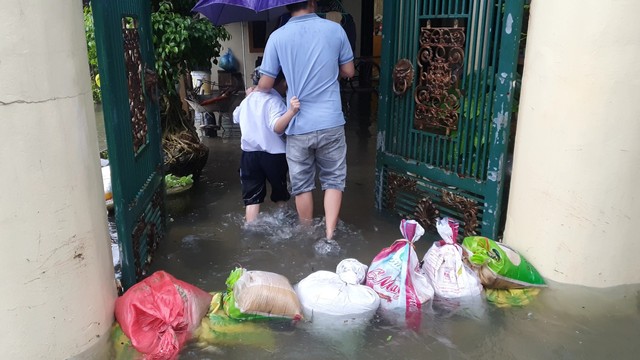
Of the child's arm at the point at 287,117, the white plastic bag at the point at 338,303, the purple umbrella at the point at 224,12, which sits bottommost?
the white plastic bag at the point at 338,303

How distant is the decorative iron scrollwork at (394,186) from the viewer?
14.2 feet

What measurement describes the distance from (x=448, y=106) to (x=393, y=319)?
166 centimetres

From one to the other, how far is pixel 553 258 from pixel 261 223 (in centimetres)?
229

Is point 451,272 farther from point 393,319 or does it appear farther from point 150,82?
point 150,82

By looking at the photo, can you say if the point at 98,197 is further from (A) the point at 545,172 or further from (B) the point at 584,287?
(B) the point at 584,287

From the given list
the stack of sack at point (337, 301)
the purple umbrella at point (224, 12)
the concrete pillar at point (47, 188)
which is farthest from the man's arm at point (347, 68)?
the concrete pillar at point (47, 188)

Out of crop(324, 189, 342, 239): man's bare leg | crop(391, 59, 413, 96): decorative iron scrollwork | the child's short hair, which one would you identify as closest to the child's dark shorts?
crop(324, 189, 342, 239): man's bare leg

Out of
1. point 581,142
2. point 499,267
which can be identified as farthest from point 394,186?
point 581,142

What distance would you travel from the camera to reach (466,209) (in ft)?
12.6

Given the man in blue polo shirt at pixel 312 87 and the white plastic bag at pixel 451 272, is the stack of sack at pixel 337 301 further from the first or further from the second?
the man in blue polo shirt at pixel 312 87

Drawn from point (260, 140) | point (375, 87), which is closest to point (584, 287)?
point (260, 140)

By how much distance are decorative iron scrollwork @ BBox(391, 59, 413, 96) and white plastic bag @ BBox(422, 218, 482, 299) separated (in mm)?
1310

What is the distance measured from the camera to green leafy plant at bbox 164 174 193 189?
5.20 metres

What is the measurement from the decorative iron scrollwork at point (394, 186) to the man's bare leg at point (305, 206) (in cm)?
74
